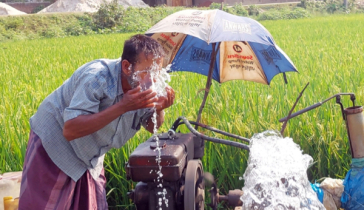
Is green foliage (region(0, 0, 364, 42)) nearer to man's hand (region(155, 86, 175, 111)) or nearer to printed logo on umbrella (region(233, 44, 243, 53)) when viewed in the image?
printed logo on umbrella (region(233, 44, 243, 53))

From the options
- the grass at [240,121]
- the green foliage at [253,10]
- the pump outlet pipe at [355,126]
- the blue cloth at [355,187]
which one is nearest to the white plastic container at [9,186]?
the grass at [240,121]

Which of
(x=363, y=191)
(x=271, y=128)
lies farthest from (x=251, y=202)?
(x=271, y=128)

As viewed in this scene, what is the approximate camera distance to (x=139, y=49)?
163 cm

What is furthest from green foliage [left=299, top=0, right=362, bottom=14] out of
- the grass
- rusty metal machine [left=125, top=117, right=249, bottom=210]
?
rusty metal machine [left=125, top=117, right=249, bottom=210]

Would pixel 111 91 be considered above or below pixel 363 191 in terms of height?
above

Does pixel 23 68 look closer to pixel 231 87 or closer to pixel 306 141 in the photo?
pixel 231 87

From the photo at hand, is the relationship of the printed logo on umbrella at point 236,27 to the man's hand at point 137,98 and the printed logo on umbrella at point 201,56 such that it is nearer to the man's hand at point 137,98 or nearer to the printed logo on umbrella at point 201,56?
the printed logo on umbrella at point 201,56

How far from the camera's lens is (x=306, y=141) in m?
2.58

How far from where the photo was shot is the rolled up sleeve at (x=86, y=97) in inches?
63.3

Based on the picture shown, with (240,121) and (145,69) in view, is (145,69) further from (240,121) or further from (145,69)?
(240,121)

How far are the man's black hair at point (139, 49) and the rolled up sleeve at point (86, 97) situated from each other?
0.14 metres

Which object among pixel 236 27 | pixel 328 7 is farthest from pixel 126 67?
pixel 328 7

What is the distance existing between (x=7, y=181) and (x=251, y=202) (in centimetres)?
139

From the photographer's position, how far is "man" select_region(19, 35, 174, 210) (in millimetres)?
1632
